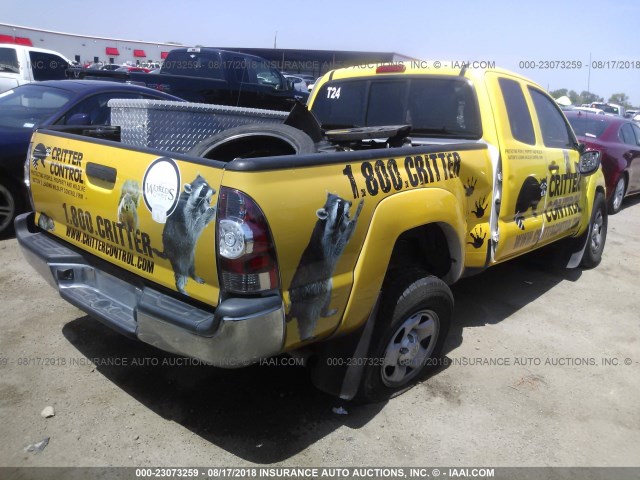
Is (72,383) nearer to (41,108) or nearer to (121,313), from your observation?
(121,313)

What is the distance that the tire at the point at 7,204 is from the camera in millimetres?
5391

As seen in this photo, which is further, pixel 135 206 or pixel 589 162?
pixel 589 162

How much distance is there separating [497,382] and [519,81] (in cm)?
237

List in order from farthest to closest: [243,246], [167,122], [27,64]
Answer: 1. [27,64]
2. [167,122]
3. [243,246]

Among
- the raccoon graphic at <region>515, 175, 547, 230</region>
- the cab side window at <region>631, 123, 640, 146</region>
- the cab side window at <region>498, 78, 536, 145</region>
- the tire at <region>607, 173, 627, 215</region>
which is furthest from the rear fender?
the cab side window at <region>631, 123, 640, 146</region>

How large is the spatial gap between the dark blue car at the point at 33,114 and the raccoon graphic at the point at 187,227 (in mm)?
3841

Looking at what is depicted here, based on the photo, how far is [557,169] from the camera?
4.48 metres

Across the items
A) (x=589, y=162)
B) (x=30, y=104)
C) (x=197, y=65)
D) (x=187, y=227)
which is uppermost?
(x=197, y=65)

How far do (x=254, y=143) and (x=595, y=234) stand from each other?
4282 millimetres

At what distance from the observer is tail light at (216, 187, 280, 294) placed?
212 centimetres

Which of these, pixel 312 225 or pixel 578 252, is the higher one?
pixel 312 225

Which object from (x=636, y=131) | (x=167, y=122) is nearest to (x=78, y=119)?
(x=167, y=122)

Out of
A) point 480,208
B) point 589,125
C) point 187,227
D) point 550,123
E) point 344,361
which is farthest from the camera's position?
point 589,125

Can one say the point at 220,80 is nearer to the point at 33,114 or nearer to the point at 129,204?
the point at 33,114
